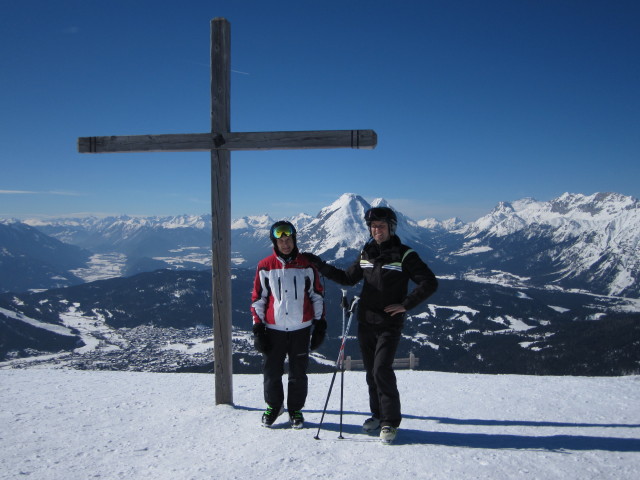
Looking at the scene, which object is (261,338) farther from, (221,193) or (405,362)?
(405,362)

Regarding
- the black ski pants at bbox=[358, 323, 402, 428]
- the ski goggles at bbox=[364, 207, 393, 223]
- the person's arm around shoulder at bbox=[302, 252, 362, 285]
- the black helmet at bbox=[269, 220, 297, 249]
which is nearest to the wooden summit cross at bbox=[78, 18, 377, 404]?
the black helmet at bbox=[269, 220, 297, 249]

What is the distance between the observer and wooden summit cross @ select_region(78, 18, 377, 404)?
5.87 m

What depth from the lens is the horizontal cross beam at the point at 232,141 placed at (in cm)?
553

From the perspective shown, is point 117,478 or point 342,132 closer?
point 117,478

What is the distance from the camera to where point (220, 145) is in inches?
235

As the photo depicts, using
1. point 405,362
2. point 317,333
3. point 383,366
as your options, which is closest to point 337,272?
point 317,333

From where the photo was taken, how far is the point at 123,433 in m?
5.30

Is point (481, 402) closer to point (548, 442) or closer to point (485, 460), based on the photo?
point (548, 442)

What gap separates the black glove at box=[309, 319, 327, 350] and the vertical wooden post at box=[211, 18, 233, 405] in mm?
1458

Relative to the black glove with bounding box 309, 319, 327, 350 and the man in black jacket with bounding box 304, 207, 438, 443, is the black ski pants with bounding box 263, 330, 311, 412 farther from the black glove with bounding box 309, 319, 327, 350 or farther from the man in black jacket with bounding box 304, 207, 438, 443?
the man in black jacket with bounding box 304, 207, 438, 443

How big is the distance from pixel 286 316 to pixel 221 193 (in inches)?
85.8

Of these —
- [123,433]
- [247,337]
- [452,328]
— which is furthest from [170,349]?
[123,433]

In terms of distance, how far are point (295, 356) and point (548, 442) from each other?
3.44 m

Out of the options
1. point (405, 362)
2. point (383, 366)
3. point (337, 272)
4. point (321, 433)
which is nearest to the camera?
point (383, 366)
